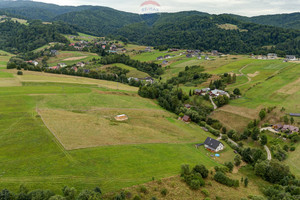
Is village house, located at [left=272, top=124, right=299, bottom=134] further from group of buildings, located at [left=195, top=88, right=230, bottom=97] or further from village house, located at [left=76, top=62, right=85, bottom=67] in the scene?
village house, located at [left=76, top=62, right=85, bottom=67]

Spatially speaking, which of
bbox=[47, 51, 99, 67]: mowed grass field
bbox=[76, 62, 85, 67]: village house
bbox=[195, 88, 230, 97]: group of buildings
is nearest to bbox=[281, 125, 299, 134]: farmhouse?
bbox=[195, 88, 230, 97]: group of buildings

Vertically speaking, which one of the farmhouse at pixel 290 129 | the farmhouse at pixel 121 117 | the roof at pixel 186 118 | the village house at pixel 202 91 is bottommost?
the roof at pixel 186 118

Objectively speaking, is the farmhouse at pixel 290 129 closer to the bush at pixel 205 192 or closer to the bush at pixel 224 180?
the bush at pixel 224 180

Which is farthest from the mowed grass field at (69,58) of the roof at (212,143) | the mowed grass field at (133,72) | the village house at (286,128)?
the village house at (286,128)

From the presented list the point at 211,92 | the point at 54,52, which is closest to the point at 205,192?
the point at 211,92

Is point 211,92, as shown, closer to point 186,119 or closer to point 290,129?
point 186,119

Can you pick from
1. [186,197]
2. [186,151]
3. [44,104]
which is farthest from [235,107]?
[44,104]

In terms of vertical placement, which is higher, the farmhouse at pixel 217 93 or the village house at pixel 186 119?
the farmhouse at pixel 217 93
